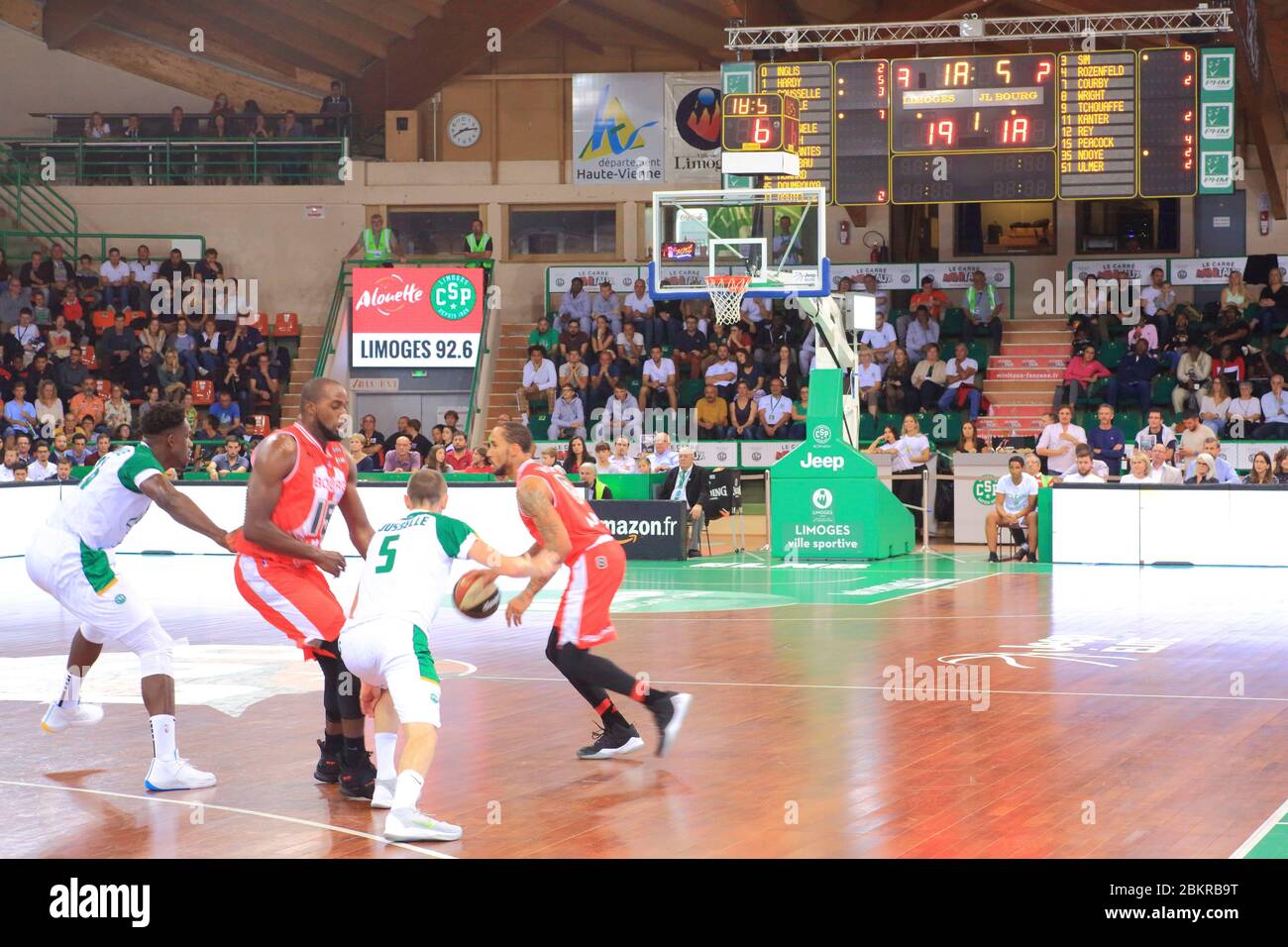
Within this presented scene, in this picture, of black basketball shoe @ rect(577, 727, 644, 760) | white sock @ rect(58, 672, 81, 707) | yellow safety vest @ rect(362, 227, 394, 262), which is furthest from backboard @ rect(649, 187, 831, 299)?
white sock @ rect(58, 672, 81, 707)

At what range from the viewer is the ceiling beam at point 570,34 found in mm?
30078

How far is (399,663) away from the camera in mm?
6336

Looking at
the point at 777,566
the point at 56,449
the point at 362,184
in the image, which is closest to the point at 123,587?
the point at 777,566

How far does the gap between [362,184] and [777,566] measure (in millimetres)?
15082

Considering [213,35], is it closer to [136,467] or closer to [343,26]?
[343,26]

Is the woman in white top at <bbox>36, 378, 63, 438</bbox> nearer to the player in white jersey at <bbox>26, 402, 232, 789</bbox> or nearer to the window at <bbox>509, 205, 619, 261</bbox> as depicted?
the window at <bbox>509, 205, 619, 261</bbox>

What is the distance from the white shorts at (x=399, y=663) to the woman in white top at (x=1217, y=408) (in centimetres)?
1901

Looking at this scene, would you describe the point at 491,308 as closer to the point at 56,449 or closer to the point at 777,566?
the point at 56,449

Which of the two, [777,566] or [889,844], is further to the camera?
[777,566]

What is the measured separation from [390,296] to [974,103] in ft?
39.5

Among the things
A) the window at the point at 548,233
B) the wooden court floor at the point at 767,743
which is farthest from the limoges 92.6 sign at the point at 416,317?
the wooden court floor at the point at 767,743

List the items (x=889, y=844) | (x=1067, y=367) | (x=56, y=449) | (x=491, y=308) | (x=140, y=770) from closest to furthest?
1. (x=889, y=844)
2. (x=140, y=770)
3. (x=56, y=449)
4. (x=1067, y=367)
5. (x=491, y=308)

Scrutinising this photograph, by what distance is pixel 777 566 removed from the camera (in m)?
18.8

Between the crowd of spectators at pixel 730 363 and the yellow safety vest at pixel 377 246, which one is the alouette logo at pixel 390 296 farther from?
the crowd of spectators at pixel 730 363
